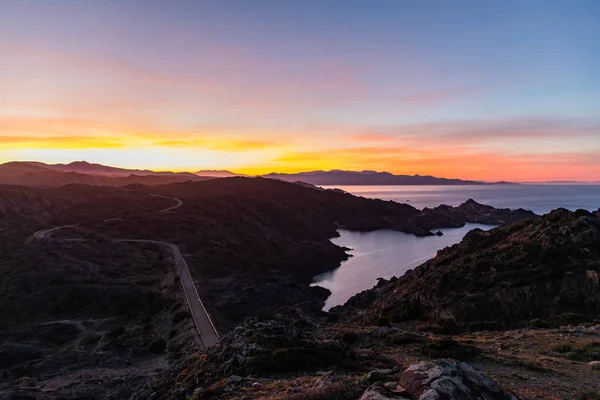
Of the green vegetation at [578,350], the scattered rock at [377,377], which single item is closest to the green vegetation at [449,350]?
the green vegetation at [578,350]

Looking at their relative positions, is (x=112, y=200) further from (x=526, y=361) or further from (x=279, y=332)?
(x=526, y=361)

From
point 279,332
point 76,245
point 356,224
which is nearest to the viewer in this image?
point 279,332

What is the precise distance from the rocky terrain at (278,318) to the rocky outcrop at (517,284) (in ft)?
0.42

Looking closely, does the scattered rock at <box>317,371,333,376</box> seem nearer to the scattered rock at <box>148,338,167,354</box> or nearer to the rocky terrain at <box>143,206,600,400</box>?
the rocky terrain at <box>143,206,600,400</box>

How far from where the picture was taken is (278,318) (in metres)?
36.1

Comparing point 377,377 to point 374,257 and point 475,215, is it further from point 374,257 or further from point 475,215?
point 475,215

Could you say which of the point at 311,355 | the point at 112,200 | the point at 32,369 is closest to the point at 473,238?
the point at 311,355

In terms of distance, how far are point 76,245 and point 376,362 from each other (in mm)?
71719

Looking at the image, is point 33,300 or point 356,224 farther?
point 356,224

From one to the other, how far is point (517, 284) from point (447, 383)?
83.6 feet

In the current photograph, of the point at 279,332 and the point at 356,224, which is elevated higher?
the point at 279,332

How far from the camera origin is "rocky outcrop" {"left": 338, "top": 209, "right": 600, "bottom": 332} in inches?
1178

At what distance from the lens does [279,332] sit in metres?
20.0

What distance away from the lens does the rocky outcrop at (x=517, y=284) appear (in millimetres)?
29922
